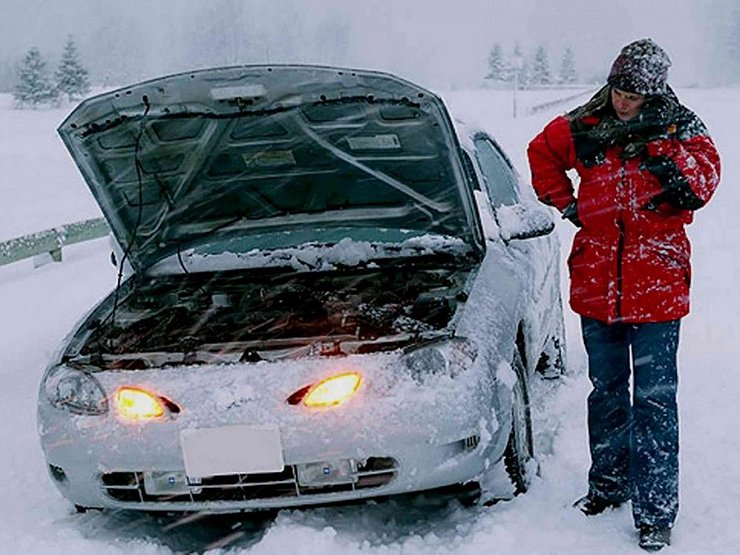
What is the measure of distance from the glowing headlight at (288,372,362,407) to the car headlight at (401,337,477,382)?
0.66 ft

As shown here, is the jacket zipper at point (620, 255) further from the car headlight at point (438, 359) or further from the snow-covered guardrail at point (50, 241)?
the snow-covered guardrail at point (50, 241)

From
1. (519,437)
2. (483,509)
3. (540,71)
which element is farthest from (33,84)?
(483,509)

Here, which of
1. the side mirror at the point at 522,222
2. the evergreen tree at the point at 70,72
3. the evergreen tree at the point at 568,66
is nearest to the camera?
the side mirror at the point at 522,222

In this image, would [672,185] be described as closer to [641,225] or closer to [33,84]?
[641,225]

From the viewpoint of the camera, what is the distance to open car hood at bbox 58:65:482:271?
3.73m

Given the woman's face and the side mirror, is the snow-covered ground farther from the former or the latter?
the woman's face

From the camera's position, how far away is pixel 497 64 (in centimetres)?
9169

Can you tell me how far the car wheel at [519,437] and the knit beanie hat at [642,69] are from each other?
1235 mm

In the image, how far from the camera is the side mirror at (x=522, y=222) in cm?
417

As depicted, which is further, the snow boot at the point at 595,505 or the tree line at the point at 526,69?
the tree line at the point at 526,69

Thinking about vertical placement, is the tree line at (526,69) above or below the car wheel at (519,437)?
below

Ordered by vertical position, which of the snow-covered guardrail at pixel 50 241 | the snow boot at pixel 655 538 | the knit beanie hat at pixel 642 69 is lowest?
the snow-covered guardrail at pixel 50 241

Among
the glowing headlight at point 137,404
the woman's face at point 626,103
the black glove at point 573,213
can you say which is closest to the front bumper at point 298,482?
the glowing headlight at point 137,404

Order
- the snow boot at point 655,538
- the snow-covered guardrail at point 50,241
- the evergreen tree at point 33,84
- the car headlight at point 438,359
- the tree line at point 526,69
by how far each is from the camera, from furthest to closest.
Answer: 1. the tree line at point 526,69
2. the evergreen tree at point 33,84
3. the snow-covered guardrail at point 50,241
4. the car headlight at point 438,359
5. the snow boot at point 655,538
